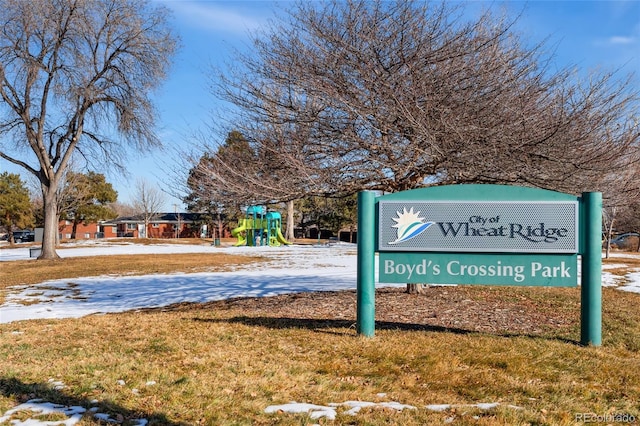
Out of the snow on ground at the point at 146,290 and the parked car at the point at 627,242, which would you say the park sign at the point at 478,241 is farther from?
the parked car at the point at 627,242

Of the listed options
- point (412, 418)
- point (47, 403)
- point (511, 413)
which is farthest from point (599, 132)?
point (47, 403)

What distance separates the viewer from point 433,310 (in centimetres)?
786

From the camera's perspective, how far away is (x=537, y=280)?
5633 mm

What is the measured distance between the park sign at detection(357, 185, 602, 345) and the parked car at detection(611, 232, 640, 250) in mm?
48337

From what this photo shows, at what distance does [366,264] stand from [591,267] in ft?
8.12

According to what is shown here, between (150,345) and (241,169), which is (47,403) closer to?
(150,345)

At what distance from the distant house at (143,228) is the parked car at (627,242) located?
45.5 metres

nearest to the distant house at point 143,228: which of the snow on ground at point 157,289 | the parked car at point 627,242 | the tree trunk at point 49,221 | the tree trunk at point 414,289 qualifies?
the tree trunk at point 49,221

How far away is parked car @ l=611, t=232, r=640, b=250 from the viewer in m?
47.5

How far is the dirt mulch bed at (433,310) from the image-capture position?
6.86 metres

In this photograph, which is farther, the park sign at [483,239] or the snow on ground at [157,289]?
the snow on ground at [157,289]

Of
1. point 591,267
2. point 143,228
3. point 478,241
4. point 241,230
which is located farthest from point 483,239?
point 143,228

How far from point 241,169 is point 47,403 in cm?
500

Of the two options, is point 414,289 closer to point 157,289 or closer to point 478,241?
point 478,241
